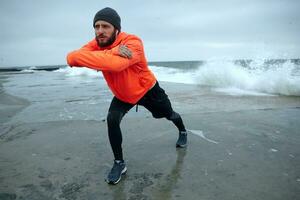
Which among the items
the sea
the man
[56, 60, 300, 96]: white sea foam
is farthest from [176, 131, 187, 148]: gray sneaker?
[56, 60, 300, 96]: white sea foam

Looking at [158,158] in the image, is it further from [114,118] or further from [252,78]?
[252,78]

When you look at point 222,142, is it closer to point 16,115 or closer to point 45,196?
point 45,196

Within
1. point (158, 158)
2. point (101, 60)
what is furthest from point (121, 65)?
point (158, 158)

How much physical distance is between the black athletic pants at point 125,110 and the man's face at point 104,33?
64cm

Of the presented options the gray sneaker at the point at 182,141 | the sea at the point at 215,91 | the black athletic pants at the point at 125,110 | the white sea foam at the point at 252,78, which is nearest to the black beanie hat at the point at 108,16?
the black athletic pants at the point at 125,110

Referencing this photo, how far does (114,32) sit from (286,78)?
706cm

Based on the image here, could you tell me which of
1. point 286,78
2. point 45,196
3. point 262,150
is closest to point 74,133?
point 45,196

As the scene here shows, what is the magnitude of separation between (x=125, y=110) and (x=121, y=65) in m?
0.69

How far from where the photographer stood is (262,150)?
126 inches

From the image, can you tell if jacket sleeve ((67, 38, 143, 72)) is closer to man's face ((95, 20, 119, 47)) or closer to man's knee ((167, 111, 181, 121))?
man's face ((95, 20, 119, 47))

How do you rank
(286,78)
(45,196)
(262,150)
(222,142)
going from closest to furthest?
(45,196)
(262,150)
(222,142)
(286,78)

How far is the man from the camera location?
7.49 ft

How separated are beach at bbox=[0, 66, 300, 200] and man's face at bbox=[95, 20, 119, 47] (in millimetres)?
1327

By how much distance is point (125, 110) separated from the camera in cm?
284
